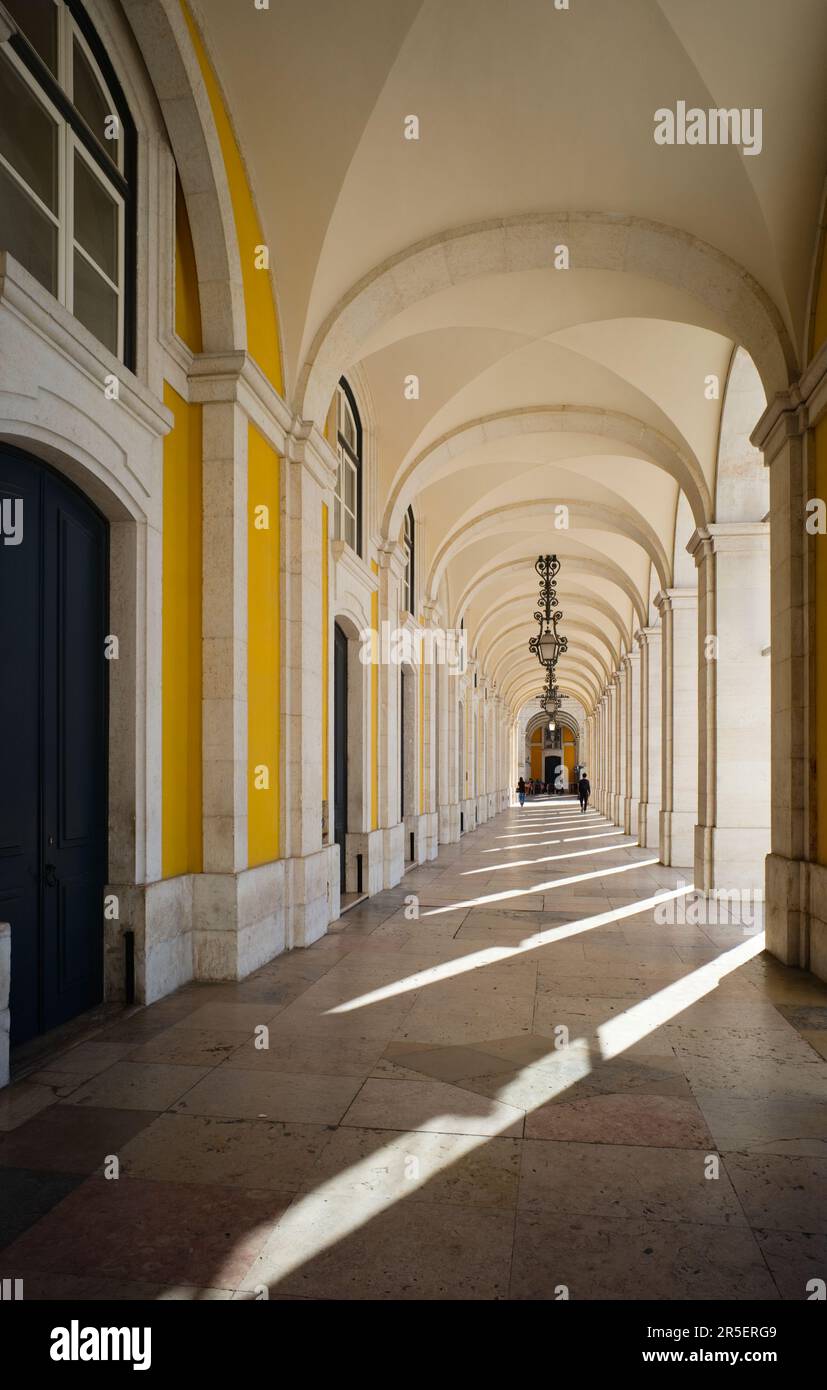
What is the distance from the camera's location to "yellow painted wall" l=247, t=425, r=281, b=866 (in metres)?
6.86

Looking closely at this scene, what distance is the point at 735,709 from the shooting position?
10.9 meters

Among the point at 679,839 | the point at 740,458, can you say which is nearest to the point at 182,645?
the point at 740,458

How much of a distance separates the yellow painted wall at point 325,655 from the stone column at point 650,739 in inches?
430

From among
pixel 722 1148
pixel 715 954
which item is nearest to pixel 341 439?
pixel 715 954

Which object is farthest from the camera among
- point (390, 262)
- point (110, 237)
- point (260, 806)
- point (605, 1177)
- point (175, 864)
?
point (390, 262)

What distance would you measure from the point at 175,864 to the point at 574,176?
6.29m

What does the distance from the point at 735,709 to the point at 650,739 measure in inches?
322

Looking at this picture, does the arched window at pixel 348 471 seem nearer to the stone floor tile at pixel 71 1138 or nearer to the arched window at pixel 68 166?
the arched window at pixel 68 166

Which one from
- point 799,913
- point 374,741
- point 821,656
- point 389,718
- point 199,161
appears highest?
point 199,161

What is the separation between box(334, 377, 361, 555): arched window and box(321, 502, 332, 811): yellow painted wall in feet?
2.55

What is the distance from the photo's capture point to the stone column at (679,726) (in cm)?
1420

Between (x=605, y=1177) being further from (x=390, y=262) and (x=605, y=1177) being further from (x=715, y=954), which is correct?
(x=390, y=262)

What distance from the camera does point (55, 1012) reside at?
16.8 feet

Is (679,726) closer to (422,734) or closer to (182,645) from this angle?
(422,734)
